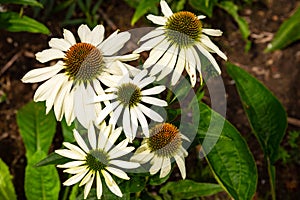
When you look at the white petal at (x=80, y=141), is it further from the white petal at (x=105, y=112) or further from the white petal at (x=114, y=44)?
the white petal at (x=114, y=44)

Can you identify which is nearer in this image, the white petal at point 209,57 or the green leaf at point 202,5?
the white petal at point 209,57

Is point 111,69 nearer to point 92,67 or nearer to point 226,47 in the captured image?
point 92,67

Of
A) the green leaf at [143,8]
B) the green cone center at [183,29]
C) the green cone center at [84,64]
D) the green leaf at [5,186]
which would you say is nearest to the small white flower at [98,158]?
the green cone center at [84,64]

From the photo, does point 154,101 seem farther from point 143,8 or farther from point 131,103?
point 143,8

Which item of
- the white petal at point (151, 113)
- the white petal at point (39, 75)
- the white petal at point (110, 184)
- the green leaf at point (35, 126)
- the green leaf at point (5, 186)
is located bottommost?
the green leaf at point (5, 186)

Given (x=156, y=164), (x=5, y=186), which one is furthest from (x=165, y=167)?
(x=5, y=186)

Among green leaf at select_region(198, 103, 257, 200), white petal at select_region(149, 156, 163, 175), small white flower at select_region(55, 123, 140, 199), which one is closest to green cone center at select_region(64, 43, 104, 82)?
small white flower at select_region(55, 123, 140, 199)
